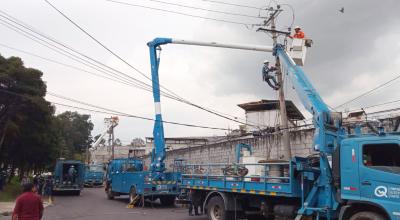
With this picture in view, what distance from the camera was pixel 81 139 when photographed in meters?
108

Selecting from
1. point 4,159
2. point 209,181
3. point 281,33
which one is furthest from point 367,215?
point 4,159

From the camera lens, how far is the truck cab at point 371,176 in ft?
28.9

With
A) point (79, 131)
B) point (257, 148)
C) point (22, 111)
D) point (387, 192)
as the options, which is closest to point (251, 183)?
point (387, 192)

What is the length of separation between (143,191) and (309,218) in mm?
12129

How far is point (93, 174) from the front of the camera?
162 feet

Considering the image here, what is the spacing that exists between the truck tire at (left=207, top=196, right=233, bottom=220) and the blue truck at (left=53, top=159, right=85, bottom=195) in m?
20.0

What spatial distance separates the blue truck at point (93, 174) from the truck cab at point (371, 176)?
4219 centimetres

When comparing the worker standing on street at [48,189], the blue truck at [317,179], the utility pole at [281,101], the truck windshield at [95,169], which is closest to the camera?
the blue truck at [317,179]

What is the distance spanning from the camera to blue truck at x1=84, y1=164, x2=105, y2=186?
48875 millimetres

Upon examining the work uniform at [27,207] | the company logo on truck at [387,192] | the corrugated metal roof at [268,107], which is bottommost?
the work uniform at [27,207]

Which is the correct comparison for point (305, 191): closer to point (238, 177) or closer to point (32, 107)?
point (238, 177)

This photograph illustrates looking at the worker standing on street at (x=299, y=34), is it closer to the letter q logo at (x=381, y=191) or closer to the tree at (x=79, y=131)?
the letter q logo at (x=381, y=191)

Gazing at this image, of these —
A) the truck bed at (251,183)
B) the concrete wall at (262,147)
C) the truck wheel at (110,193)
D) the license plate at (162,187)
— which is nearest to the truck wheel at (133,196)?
the license plate at (162,187)

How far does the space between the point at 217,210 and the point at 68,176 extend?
20747mm
